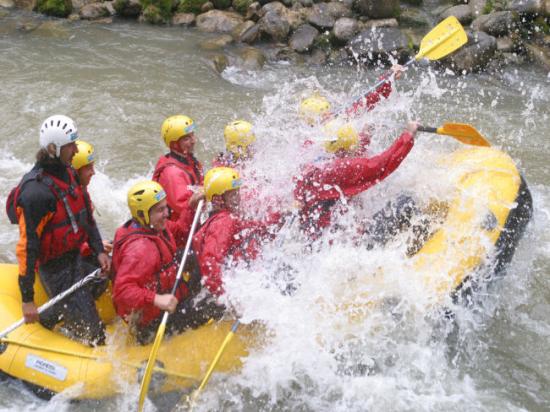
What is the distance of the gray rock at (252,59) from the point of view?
38.8ft

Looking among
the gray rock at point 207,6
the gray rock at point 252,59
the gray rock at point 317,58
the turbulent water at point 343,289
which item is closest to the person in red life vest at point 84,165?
the turbulent water at point 343,289

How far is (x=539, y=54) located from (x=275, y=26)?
5379 millimetres

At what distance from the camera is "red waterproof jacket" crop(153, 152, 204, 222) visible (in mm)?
5191

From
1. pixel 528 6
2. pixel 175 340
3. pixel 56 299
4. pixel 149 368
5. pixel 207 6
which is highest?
pixel 56 299

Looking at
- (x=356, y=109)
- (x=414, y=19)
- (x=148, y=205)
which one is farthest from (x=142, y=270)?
(x=414, y=19)

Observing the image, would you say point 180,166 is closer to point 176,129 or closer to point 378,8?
point 176,129

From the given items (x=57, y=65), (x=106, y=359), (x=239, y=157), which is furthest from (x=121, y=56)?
(x=106, y=359)

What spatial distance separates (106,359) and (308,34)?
968cm

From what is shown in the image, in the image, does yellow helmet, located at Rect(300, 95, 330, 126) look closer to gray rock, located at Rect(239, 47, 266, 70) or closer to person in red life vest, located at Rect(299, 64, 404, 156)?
person in red life vest, located at Rect(299, 64, 404, 156)

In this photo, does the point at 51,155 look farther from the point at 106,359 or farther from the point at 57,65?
the point at 57,65

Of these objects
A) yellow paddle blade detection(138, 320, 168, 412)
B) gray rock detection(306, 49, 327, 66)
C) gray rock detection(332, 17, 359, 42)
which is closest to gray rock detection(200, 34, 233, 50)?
gray rock detection(306, 49, 327, 66)

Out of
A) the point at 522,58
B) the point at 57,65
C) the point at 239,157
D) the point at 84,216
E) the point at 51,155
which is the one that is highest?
the point at 51,155

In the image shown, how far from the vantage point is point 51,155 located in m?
4.15

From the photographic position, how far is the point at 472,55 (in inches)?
452
